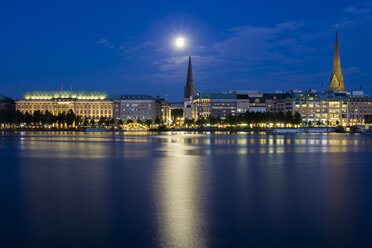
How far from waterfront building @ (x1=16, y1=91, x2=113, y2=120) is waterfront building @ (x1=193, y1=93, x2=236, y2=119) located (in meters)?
38.8

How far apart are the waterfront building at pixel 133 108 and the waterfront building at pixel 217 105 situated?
21.4 m

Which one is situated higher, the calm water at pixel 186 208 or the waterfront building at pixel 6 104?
the waterfront building at pixel 6 104

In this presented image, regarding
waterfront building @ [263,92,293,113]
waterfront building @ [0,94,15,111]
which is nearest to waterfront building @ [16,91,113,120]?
waterfront building @ [0,94,15,111]

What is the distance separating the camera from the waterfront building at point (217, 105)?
178 metres

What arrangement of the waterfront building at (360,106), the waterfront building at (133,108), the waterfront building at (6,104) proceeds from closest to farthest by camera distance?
1. the waterfront building at (6,104)
2. the waterfront building at (360,106)
3. the waterfront building at (133,108)

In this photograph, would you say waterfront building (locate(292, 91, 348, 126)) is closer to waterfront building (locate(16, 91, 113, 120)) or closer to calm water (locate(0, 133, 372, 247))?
waterfront building (locate(16, 91, 113, 120))

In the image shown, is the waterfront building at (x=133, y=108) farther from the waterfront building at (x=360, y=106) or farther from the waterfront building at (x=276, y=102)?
the waterfront building at (x=360, y=106)

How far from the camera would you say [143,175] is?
20.0m

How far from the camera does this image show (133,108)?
178m

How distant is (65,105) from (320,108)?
336 ft

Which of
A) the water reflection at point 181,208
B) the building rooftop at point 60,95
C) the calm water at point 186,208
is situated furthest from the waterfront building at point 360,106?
the water reflection at point 181,208

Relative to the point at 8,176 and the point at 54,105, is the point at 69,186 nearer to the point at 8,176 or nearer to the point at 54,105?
the point at 8,176

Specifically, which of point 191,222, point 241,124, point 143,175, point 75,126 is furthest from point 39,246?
point 75,126

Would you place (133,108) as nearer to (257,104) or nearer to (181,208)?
(257,104)
